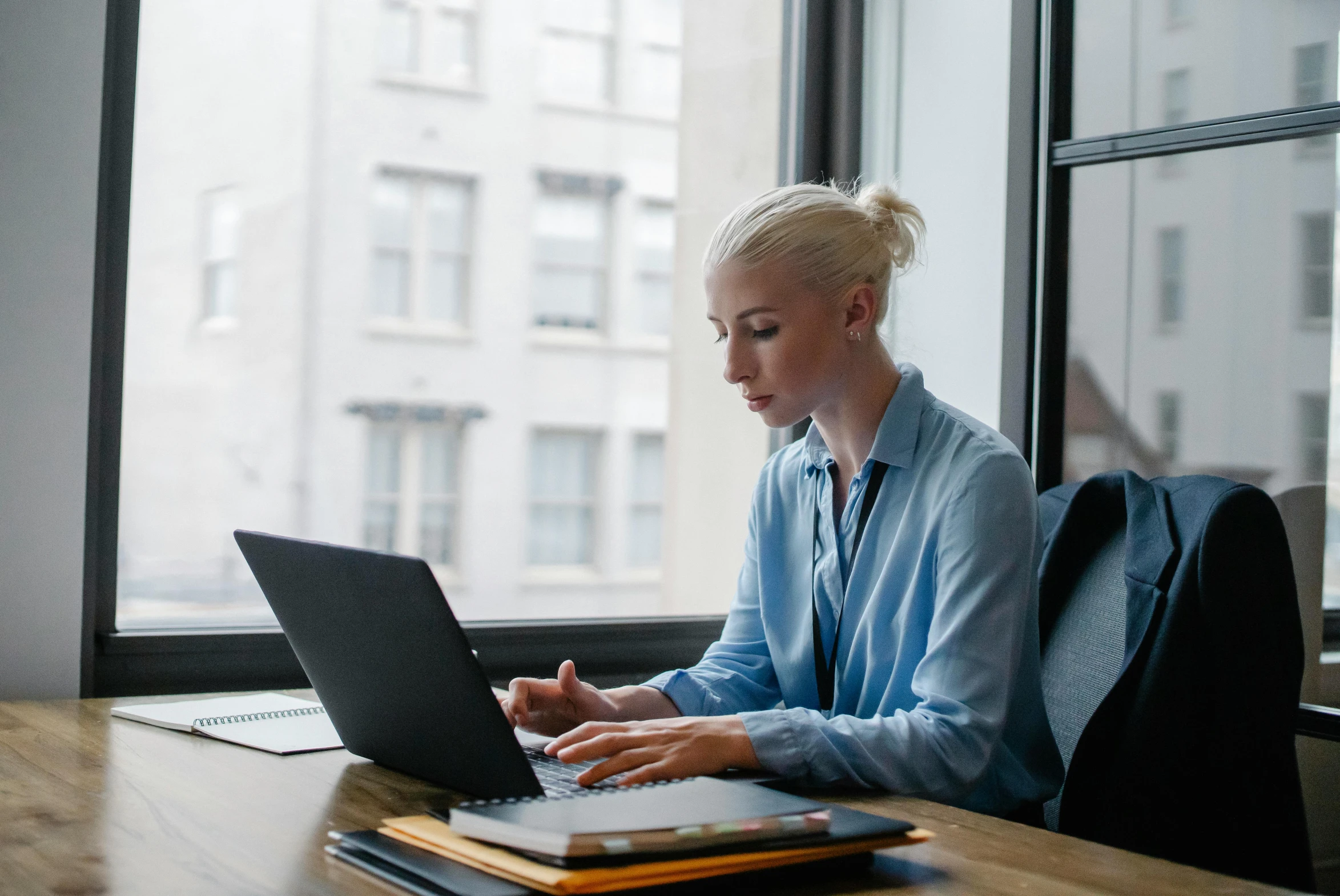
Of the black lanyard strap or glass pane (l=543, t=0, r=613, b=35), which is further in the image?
glass pane (l=543, t=0, r=613, b=35)

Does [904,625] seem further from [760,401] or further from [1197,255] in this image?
[1197,255]

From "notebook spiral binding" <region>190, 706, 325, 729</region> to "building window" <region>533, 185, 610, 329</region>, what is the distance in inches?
39.0

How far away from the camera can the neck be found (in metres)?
1.58

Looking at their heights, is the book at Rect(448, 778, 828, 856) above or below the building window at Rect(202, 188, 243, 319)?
below

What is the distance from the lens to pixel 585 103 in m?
2.38

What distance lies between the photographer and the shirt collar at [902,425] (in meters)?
1.52

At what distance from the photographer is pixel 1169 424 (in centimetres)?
197

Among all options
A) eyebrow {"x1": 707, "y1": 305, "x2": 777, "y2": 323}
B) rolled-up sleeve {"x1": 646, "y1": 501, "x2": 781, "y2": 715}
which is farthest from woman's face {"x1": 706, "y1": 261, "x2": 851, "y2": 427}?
rolled-up sleeve {"x1": 646, "y1": 501, "x2": 781, "y2": 715}

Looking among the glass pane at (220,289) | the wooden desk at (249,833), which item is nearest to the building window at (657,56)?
the glass pane at (220,289)

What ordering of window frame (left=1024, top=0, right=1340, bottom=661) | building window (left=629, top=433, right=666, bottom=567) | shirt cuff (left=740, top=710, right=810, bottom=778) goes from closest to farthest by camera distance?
shirt cuff (left=740, top=710, right=810, bottom=778) < window frame (left=1024, top=0, right=1340, bottom=661) < building window (left=629, top=433, right=666, bottom=567)

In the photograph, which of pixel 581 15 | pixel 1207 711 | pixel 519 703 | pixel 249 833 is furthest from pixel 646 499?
pixel 249 833

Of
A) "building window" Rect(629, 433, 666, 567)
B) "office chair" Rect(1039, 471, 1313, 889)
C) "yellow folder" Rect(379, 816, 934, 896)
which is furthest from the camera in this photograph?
"building window" Rect(629, 433, 666, 567)

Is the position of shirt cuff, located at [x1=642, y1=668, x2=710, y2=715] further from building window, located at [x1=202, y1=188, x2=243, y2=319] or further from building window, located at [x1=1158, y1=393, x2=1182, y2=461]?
building window, located at [x1=202, y1=188, x2=243, y2=319]

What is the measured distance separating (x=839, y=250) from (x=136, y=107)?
111 centimetres
